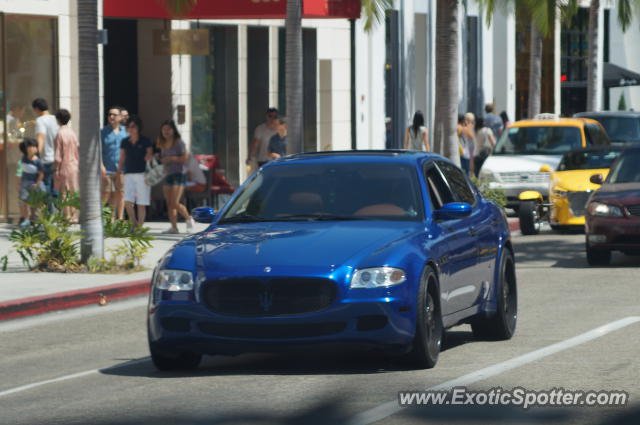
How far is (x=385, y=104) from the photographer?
38.3 m

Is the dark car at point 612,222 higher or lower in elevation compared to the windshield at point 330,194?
lower

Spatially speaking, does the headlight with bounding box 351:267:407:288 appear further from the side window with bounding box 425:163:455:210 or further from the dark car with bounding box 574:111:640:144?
the dark car with bounding box 574:111:640:144

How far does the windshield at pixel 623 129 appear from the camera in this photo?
32.8m

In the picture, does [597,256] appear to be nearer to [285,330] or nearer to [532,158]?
[532,158]

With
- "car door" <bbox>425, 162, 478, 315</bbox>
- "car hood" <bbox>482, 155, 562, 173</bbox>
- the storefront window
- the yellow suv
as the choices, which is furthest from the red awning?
"car door" <bbox>425, 162, 478, 315</bbox>

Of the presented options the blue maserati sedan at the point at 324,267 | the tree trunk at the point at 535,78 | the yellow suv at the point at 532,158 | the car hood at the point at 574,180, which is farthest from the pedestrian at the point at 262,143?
the blue maserati sedan at the point at 324,267

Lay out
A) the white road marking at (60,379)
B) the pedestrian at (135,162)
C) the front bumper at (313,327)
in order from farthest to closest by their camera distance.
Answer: the pedestrian at (135,162) < the white road marking at (60,379) < the front bumper at (313,327)

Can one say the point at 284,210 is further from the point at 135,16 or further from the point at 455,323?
the point at 135,16

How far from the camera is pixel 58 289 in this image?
16.0 meters

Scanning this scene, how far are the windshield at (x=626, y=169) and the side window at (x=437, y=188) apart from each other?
8.52 m

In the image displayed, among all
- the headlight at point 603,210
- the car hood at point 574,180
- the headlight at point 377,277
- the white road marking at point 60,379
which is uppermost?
the headlight at point 377,277

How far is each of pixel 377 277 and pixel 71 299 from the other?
6.61 meters

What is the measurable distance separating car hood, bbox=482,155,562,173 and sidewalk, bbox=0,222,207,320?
9781mm

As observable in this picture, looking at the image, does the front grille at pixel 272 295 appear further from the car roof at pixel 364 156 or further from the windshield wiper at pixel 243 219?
the car roof at pixel 364 156
